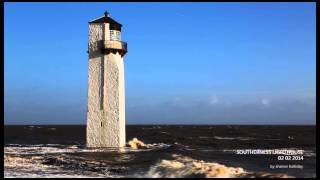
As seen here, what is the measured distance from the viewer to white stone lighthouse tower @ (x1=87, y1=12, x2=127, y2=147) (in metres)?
28.6

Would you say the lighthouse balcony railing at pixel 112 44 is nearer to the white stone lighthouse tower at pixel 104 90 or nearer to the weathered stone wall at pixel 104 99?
the white stone lighthouse tower at pixel 104 90

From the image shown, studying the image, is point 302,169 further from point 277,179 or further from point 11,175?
point 11,175

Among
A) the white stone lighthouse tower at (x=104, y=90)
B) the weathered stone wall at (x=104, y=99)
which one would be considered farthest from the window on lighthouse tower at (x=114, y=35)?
the weathered stone wall at (x=104, y=99)

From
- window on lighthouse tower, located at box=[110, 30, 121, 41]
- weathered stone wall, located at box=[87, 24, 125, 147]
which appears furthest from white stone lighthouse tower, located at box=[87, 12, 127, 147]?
window on lighthouse tower, located at box=[110, 30, 121, 41]

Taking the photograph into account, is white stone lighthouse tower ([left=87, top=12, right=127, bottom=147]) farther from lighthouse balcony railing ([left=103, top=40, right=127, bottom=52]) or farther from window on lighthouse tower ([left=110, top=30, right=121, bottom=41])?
window on lighthouse tower ([left=110, top=30, right=121, bottom=41])

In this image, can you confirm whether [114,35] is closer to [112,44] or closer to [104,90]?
[112,44]

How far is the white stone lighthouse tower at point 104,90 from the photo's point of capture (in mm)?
28562

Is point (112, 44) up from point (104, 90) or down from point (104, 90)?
up

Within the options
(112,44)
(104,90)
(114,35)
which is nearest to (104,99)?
(104,90)

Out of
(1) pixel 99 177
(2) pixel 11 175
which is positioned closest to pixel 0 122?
(2) pixel 11 175

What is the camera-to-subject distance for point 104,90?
1124 inches

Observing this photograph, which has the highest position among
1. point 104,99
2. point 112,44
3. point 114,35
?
point 114,35

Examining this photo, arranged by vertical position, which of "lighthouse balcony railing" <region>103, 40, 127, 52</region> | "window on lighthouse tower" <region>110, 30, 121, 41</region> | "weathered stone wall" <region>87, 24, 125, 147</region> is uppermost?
"window on lighthouse tower" <region>110, 30, 121, 41</region>

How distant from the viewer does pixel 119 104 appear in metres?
28.6
